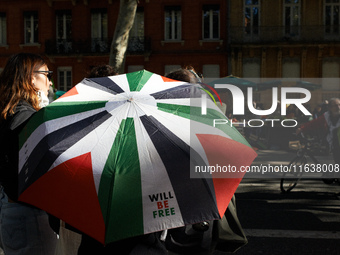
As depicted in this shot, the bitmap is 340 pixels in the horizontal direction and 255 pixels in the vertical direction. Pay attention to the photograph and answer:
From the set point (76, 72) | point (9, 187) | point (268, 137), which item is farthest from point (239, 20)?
point (9, 187)

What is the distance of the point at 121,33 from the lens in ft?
45.2

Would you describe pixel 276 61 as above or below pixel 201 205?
above

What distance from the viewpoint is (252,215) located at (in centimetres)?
677

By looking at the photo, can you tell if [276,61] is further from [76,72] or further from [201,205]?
[201,205]

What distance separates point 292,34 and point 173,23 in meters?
7.71

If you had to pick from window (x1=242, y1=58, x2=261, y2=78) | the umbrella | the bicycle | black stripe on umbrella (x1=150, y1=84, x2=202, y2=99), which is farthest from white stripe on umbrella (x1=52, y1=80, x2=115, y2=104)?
window (x1=242, y1=58, x2=261, y2=78)

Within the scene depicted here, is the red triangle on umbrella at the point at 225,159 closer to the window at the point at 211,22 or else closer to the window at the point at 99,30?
the window at the point at 211,22

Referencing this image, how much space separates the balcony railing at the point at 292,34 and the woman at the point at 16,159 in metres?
27.3

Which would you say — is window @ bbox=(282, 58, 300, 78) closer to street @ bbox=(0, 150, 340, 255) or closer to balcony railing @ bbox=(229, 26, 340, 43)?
balcony railing @ bbox=(229, 26, 340, 43)

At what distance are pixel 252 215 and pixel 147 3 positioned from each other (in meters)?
24.7

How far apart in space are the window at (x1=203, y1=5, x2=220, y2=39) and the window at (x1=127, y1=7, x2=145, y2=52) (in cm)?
414

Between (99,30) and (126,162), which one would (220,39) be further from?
(126,162)

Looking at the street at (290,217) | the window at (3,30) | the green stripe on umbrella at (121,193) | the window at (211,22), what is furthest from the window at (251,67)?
the green stripe on umbrella at (121,193)

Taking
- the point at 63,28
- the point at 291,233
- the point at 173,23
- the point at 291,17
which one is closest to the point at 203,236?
the point at 291,233
